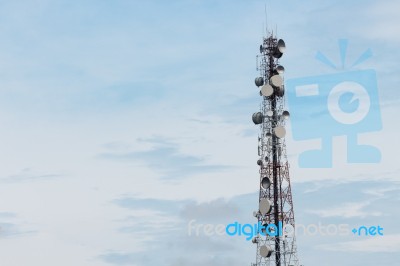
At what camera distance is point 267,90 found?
83500mm

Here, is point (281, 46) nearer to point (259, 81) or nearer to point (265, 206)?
point (259, 81)

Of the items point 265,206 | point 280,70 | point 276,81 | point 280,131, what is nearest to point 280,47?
point 280,70

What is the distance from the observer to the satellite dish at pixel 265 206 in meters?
A: 81.2

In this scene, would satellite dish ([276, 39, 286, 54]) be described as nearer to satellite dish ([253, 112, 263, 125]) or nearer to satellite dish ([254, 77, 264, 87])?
satellite dish ([254, 77, 264, 87])

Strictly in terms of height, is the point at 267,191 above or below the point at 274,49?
below

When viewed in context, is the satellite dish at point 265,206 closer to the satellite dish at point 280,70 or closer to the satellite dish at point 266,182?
the satellite dish at point 266,182

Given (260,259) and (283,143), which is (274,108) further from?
(260,259)

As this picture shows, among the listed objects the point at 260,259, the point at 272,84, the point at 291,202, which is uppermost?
the point at 272,84

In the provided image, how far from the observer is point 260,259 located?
81.6 metres

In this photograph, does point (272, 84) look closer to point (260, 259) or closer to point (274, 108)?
point (274, 108)

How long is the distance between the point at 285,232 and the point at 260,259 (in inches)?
140

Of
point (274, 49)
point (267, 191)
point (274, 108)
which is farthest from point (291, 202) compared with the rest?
point (274, 49)

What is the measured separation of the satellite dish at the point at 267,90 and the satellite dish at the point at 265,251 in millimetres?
14872

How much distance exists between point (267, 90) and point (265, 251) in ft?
51.8
